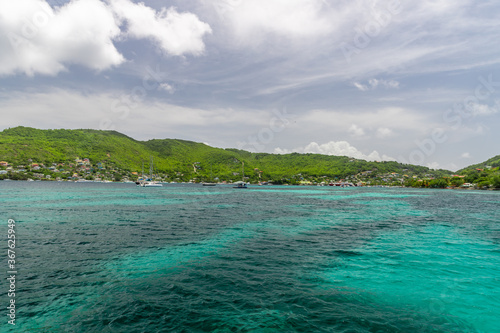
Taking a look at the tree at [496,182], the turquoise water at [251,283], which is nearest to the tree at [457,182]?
the tree at [496,182]

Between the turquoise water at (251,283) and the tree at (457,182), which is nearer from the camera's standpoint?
the turquoise water at (251,283)

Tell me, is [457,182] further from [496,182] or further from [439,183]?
[496,182]

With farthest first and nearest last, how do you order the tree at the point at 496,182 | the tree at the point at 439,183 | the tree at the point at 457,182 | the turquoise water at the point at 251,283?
the tree at the point at 439,183
the tree at the point at 457,182
the tree at the point at 496,182
the turquoise water at the point at 251,283

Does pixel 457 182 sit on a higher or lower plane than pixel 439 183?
higher

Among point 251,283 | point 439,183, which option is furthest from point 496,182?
point 251,283

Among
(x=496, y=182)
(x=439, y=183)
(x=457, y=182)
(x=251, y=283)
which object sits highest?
(x=496, y=182)

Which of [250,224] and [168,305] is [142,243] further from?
[250,224]

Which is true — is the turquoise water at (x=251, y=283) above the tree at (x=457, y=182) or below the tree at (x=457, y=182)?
below

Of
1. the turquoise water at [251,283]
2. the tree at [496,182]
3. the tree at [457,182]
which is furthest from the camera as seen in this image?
the tree at [457,182]

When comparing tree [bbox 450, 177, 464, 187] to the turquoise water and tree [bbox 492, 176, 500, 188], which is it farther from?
the turquoise water

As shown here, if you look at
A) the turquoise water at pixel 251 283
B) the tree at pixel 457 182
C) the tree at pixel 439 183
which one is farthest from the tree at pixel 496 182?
the turquoise water at pixel 251 283

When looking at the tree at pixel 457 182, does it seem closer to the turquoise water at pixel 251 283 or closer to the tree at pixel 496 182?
the tree at pixel 496 182

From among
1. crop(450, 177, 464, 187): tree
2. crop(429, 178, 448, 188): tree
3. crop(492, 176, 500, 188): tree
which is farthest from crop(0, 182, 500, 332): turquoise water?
crop(450, 177, 464, 187): tree

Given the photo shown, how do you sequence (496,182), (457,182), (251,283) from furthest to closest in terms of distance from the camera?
(457,182) → (496,182) → (251,283)
